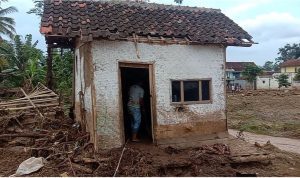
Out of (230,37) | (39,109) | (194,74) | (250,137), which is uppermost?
(230,37)

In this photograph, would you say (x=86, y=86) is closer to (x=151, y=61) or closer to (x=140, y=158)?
(x=151, y=61)

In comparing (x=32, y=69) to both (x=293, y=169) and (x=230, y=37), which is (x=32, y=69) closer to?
(x=230, y=37)

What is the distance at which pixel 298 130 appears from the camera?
54.8 feet

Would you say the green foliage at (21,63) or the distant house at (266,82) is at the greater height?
the green foliage at (21,63)

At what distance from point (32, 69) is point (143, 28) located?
14335mm

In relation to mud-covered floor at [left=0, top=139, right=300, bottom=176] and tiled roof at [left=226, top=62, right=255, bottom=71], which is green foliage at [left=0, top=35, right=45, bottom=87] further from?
tiled roof at [left=226, top=62, right=255, bottom=71]

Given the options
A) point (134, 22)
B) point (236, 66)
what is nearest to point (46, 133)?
point (134, 22)

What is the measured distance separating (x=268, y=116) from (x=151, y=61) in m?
13.9

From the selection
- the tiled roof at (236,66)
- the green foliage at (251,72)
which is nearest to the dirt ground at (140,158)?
the green foliage at (251,72)

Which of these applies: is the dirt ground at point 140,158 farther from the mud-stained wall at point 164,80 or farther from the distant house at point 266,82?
the distant house at point 266,82

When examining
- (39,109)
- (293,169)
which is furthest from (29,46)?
(293,169)

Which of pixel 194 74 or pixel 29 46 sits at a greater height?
pixel 29 46

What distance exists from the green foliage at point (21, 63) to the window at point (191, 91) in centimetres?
1471

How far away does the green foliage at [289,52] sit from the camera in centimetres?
7550
